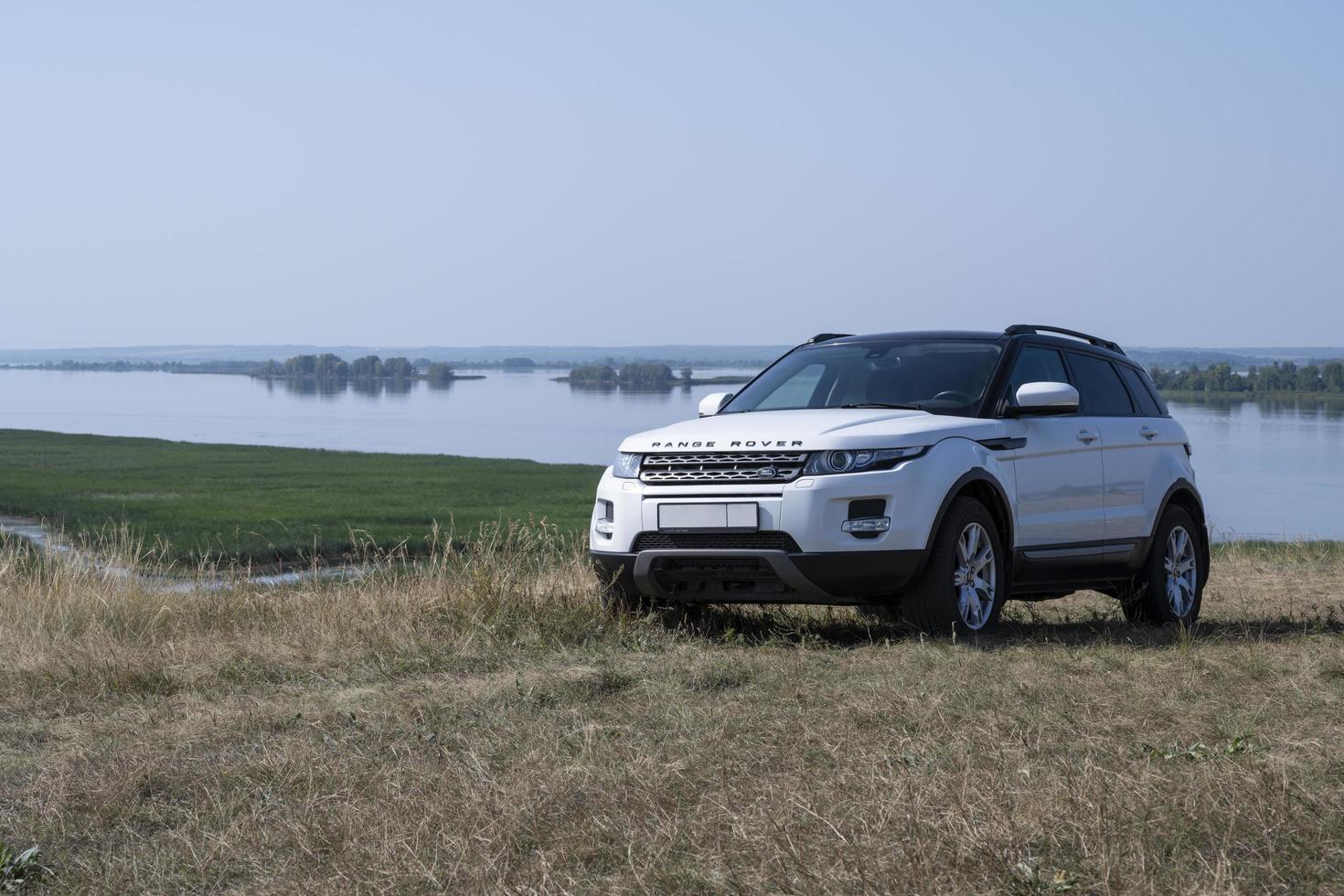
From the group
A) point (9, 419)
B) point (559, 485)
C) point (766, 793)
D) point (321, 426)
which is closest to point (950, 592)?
point (766, 793)

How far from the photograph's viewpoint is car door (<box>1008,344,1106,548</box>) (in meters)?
8.62

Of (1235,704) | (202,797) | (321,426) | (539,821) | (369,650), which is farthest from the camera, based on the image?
(321,426)

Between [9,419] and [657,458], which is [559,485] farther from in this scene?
[9,419]

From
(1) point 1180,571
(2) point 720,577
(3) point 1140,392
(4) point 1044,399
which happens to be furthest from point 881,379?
(1) point 1180,571

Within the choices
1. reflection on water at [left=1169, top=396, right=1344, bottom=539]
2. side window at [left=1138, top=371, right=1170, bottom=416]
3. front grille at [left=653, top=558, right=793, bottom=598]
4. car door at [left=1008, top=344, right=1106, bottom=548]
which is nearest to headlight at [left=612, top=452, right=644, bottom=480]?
front grille at [left=653, top=558, right=793, bottom=598]

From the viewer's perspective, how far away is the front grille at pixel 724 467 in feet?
25.0

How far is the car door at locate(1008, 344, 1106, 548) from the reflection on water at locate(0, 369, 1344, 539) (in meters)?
15.3

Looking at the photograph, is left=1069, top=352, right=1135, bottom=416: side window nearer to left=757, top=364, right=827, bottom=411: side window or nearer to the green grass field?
left=757, top=364, right=827, bottom=411: side window

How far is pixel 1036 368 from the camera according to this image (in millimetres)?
9125

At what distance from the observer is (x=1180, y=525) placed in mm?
9992

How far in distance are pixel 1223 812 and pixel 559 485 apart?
41.5 meters

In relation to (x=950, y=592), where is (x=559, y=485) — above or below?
below

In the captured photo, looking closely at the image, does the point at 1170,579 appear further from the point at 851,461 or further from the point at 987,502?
the point at 851,461

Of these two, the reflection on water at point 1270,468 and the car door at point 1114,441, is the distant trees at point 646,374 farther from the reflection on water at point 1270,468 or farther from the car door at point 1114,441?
the car door at point 1114,441
